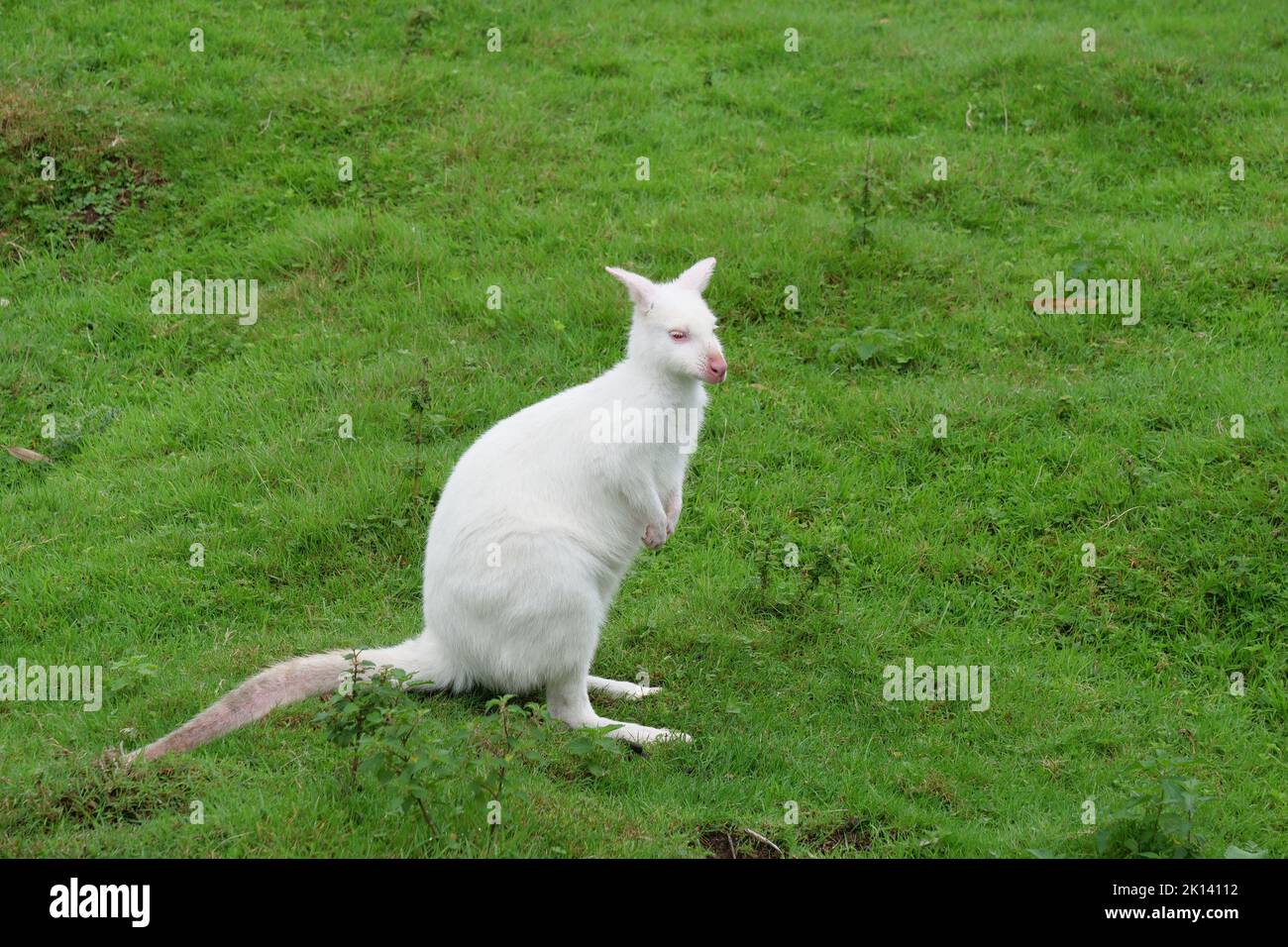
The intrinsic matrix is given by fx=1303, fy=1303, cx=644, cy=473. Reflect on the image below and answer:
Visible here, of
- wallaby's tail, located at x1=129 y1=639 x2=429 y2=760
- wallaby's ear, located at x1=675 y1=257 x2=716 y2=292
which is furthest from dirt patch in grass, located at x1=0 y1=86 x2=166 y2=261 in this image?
wallaby's ear, located at x1=675 y1=257 x2=716 y2=292

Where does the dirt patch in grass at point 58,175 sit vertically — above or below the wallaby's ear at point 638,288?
above

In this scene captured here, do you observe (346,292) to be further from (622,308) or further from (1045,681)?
(1045,681)

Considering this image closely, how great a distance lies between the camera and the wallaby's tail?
16.1ft

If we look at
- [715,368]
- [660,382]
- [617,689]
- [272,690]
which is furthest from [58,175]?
[715,368]

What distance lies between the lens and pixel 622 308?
8.73m

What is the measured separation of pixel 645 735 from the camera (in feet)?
18.0

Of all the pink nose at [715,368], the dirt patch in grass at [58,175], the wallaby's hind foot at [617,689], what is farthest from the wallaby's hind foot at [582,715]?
the dirt patch in grass at [58,175]

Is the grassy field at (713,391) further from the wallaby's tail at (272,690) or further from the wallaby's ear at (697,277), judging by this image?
the wallaby's ear at (697,277)

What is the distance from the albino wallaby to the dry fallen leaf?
3294mm

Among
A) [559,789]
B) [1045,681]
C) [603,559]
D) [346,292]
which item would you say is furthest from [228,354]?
[1045,681]

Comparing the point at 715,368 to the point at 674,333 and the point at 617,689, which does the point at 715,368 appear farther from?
the point at 617,689

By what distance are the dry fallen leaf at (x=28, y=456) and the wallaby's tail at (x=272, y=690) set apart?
125 inches

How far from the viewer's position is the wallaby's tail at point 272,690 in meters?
4.92

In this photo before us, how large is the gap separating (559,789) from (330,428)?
3555 millimetres
